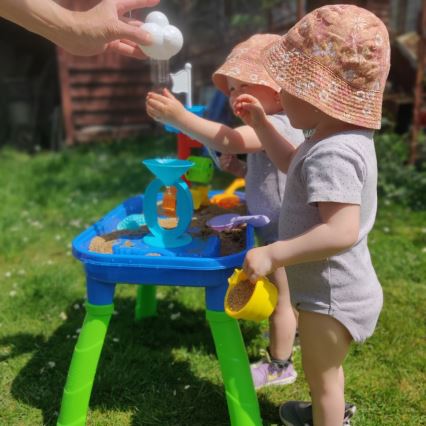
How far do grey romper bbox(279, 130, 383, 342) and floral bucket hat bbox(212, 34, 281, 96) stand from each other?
1.40 feet

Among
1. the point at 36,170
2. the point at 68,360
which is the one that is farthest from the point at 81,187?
the point at 68,360

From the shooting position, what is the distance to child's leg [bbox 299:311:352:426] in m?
1.61

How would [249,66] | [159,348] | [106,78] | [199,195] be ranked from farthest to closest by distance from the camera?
1. [106,78]
2. [159,348]
3. [199,195]
4. [249,66]

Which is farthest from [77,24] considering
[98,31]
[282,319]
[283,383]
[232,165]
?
[283,383]

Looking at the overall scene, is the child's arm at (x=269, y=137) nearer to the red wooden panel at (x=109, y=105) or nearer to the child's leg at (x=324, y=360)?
the child's leg at (x=324, y=360)

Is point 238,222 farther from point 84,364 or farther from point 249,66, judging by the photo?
point 84,364

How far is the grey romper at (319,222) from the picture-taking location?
145cm

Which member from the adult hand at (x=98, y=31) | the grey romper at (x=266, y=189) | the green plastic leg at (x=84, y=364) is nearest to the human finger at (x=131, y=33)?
the adult hand at (x=98, y=31)

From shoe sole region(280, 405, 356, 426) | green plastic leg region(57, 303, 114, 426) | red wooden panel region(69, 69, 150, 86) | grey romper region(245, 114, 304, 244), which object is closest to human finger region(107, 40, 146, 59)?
grey romper region(245, 114, 304, 244)

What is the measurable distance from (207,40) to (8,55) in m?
3.23

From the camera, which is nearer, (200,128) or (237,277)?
(237,277)

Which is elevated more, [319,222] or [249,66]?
[249,66]

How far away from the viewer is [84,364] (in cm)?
183

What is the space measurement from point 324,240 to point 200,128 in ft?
2.18
